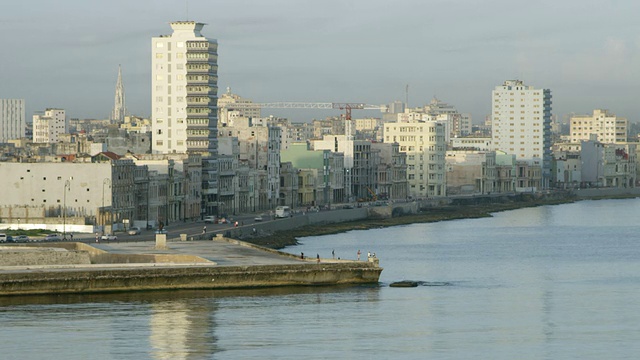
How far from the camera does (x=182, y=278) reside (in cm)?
7888

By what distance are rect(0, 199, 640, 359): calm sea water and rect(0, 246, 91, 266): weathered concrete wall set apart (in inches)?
218

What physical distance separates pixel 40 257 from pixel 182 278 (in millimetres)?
7863

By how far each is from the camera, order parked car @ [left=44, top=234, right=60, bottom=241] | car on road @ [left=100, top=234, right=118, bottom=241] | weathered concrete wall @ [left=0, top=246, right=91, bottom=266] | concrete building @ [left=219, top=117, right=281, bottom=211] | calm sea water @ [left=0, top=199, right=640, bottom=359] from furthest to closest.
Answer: concrete building @ [left=219, top=117, right=281, bottom=211] → car on road @ [left=100, top=234, right=118, bottom=241] → parked car @ [left=44, top=234, right=60, bottom=241] → weathered concrete wall @ [left=0, top=246, right=91, bottom=266] → calm sea water @ [left=0, top=199, right=640, bottom=359]

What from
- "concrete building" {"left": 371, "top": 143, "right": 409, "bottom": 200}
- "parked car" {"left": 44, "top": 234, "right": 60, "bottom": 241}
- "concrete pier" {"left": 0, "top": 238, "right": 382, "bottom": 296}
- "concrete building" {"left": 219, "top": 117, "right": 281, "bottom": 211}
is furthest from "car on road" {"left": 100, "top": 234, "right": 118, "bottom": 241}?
"concrete building" {"left": 371, "top": 143, "right": 409, "bottom": 200}

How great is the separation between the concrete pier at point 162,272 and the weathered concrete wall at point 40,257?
0.25 feet

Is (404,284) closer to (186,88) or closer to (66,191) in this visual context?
(66,191)

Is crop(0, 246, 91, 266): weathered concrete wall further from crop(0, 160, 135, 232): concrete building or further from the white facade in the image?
the white facade

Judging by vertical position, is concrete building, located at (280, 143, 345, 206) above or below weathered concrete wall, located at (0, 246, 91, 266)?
above

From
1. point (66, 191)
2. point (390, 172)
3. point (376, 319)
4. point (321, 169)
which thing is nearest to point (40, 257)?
point (376, 319)

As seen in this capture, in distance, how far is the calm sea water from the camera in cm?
6006

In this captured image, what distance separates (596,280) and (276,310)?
2455 cm

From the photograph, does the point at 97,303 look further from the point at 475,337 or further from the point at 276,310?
the point at 475,337

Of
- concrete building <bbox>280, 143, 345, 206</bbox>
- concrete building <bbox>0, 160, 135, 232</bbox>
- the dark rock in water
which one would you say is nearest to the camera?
the dark rock in water

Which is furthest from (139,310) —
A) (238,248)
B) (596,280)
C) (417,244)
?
(417,244)
